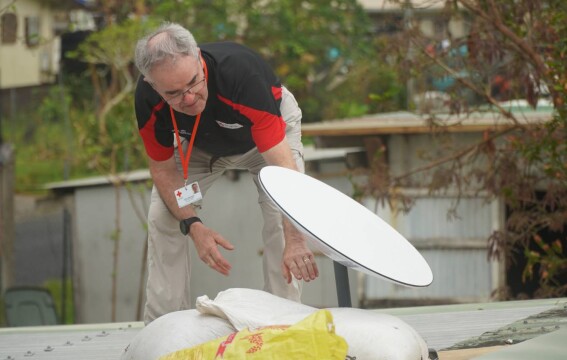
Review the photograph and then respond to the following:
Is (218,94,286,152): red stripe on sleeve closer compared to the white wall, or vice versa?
(218,94,286,152): red stripe on sleeve

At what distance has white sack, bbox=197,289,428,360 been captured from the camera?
11.2ft

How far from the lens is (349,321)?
11.5ft

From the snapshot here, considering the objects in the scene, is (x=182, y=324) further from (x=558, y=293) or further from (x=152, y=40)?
(x=558, y=293)

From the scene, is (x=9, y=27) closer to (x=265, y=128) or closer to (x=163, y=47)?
(x=265, y=128)

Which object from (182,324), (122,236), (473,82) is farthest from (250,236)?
(182,324)

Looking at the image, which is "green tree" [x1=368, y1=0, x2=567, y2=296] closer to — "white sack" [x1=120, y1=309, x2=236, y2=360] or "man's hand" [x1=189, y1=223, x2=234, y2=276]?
"man's hand" [x1=189, y1=223, x2=234, y2=276]

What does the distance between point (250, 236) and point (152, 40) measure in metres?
7.29

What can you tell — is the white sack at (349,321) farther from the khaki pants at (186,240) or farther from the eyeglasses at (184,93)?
the khaki pants at (186,240)

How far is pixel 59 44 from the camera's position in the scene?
23.1 metres

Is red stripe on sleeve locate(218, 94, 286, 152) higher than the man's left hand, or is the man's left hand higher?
red stripe on sleeve locate(218, 94, 286, 152)

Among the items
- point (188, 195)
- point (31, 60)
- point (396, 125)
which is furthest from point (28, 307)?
point (31, 60)

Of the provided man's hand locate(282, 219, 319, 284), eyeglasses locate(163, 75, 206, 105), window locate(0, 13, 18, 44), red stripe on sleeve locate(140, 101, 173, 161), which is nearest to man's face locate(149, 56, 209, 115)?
eyeglasses locate(163, 75, 206, 105)

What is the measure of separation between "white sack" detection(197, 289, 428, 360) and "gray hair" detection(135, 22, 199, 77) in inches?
35.9

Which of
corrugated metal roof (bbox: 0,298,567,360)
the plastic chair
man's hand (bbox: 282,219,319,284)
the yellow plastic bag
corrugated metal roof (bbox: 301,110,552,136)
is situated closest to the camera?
the yellow plastic bag
